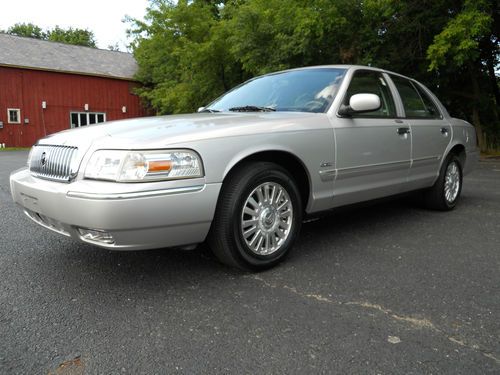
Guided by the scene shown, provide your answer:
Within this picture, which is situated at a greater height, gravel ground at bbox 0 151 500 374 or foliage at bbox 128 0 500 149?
foliage at bbox 128 0 500 149

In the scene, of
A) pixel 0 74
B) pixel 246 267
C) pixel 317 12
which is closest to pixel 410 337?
pixel 246 267

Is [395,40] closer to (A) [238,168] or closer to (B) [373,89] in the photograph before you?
(B) [373,89]

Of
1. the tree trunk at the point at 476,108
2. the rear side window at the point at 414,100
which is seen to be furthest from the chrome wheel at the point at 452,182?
the tree trunk at the point at 476,108

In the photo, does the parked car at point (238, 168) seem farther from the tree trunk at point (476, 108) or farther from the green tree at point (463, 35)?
the tree trunk at point (476, 108)

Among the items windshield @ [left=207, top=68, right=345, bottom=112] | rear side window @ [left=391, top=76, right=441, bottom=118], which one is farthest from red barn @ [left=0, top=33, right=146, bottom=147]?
rear side window @ [left=391, top=76, right=441, bottom=118]

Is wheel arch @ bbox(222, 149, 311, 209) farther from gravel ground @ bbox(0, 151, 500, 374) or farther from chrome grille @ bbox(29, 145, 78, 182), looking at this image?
chrome grille @ bbox(29, 145, 78, 182)

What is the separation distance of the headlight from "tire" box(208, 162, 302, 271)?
0.37 m

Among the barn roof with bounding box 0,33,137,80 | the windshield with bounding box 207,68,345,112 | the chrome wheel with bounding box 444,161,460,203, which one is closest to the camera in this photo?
the windshield with bounding box 207,68,345,112

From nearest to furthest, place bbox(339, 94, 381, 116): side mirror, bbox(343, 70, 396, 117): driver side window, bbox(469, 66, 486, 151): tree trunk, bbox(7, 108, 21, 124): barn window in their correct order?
1. bbox(339, 94, 381, 116): side mirror
2. bbox(343, 70, 396, 117): driver side window
3. bbox(469, 66, 486, 151): tree trunk
4. bbox(7, 108, 21, 124): barn window

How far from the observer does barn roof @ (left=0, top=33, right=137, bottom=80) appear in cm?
2867

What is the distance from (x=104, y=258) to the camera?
3340 millimetres

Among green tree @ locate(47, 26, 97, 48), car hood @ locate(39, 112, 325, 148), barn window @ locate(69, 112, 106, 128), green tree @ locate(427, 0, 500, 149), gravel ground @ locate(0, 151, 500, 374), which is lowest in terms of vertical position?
gravel ground @ locate(0, 151, 500, 374)

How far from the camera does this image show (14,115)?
27.9 meters

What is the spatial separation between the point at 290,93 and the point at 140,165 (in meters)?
1.82
